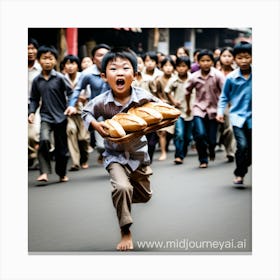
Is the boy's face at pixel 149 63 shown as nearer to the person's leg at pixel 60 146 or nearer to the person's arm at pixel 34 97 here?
the person's leg at pixel 60 146

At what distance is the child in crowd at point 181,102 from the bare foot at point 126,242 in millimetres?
3472

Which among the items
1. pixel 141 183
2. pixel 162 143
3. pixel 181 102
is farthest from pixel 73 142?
pixel 141 183

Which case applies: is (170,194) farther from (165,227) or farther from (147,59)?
(147,59)

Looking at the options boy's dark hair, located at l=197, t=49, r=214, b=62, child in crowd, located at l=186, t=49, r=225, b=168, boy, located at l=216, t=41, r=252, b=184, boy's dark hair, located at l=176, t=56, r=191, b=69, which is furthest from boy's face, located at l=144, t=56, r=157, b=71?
boy, located at l=216, t=41, r=252, b=184

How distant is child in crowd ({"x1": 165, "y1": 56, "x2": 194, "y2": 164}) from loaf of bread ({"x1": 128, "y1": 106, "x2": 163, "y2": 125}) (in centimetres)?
334

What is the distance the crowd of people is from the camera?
5520 mm

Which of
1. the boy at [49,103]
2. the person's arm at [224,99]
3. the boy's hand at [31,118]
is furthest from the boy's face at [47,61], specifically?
the person's arm at [224,99]

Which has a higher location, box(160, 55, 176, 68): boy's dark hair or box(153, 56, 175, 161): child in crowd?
box(160, 55, 176, 68): boy's dark hair

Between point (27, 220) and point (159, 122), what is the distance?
1.32m

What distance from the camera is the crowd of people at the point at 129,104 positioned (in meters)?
5.52

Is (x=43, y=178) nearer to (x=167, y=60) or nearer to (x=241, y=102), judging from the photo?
(x=241, y=102)

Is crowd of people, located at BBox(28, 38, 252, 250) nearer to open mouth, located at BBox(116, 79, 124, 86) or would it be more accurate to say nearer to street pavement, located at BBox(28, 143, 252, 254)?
open mouth, located at BBox(116, 79, 124, 86)

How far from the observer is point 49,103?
301 inches
